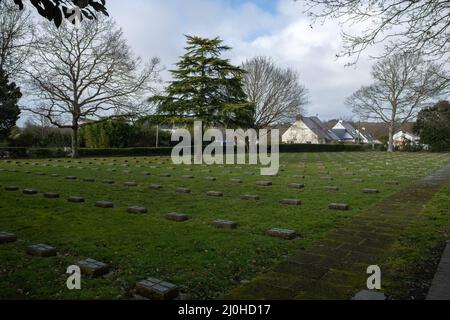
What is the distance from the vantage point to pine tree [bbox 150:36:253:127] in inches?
910

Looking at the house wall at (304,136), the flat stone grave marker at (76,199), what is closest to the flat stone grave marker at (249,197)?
the flat stone grave marker at (76,199)

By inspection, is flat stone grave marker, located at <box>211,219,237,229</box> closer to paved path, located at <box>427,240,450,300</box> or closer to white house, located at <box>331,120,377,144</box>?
paved path, located at <box>427,240,450,300</box>

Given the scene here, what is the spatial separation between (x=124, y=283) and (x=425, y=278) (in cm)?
Result: 291

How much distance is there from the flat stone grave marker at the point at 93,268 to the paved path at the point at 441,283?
300 centimetres

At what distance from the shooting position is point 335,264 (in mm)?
3742

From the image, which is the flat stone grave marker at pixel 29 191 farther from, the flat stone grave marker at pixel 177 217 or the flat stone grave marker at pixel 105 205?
the flat stone grave marker at pixel 177 217

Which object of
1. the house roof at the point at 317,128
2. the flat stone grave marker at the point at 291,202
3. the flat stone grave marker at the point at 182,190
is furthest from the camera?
the house roof at the point at 317,128

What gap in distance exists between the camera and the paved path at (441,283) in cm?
290

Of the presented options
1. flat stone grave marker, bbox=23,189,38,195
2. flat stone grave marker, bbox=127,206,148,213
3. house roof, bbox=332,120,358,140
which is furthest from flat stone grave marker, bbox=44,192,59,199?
house roof, bbox=332,120,358,140

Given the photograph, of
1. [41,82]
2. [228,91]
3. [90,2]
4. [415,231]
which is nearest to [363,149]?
[228,91]

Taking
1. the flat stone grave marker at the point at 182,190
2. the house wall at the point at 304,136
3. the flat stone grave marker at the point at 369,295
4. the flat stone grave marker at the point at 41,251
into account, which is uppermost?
the house wall at the point at 304,136

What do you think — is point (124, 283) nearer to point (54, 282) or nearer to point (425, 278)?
point (54, 282)

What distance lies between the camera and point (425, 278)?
3373 mm

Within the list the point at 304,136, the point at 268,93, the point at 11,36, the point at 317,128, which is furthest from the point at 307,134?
the point at 11,36
